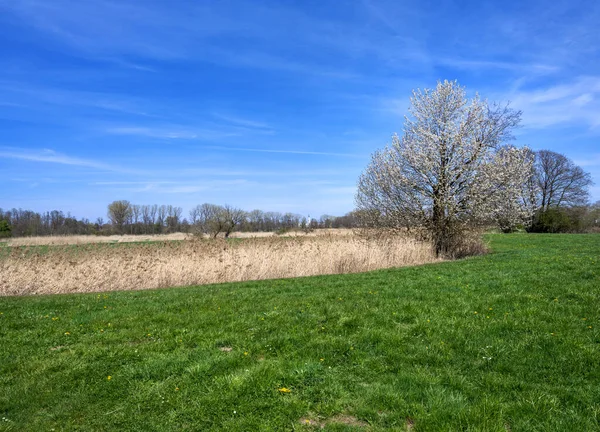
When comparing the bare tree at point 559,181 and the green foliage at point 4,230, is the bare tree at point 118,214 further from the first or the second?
the bare tree at point 559,181

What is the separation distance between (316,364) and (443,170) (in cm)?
1597

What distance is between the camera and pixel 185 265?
1291cm

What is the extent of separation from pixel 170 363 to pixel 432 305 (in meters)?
4.44

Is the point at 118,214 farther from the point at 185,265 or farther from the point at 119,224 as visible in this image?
the point at 185,265

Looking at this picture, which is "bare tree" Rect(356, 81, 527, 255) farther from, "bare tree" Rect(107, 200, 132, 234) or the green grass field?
"bare tree" Rect(107, 200, 132, 234)

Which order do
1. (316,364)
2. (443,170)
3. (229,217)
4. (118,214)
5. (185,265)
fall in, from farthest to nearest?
(118,214) < (229,217) < (443,170) < (185,265) < (316,364)

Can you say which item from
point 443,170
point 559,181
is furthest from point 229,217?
point 559,181

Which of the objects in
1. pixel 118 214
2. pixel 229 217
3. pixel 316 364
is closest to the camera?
pixel 316 364

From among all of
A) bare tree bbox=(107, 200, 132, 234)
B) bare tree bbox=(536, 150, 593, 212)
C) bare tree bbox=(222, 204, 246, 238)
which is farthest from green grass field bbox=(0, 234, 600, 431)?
bare tree bbox=(107, 200, 132, 234)

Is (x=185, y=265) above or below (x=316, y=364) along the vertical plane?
above

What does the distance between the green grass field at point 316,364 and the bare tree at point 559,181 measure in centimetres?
4573

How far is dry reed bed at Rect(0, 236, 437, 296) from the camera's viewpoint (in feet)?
38.5

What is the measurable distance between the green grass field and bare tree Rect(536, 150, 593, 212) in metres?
45.7

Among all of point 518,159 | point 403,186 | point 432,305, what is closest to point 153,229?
point 403,186
